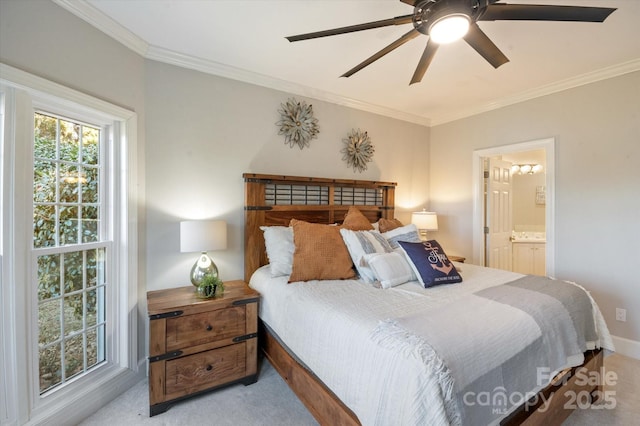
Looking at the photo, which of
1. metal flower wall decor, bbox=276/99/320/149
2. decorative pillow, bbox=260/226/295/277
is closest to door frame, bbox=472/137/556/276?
metal flower wall decor, bbox=276/99/320/149

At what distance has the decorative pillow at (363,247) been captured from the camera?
230 centimetres

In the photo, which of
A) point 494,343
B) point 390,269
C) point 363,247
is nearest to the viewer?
point 494,343

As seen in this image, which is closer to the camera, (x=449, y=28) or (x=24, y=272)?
(x=449, y=28)

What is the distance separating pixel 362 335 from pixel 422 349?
11.9 inches

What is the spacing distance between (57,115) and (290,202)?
191cm

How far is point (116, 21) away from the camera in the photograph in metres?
1.98

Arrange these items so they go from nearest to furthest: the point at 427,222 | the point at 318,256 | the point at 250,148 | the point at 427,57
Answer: the point at 427,57
the point at 318,256
the point at 250,148
the point at 427,222

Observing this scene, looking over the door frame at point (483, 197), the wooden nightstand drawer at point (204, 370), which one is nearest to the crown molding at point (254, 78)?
the door frame at point (483, 197)

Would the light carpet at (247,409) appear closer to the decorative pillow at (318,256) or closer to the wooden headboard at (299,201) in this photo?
the decorative pillow at (318,256)

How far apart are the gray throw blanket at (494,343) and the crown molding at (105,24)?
2638mm

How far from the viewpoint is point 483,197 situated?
3803 millimetres

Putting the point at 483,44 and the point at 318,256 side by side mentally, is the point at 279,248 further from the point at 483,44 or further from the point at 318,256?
the point at 483,44

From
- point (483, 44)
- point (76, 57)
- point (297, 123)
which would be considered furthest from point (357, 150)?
point (76, 57)

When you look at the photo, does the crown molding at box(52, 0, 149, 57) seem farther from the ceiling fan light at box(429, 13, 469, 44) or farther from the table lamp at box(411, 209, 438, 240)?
the table lamp at box(411, 209, 438, 240)
